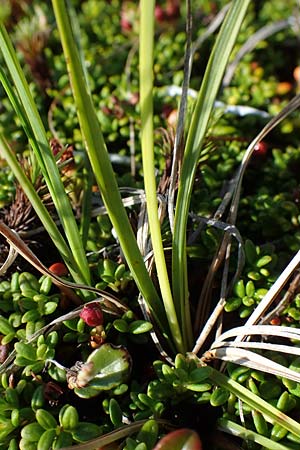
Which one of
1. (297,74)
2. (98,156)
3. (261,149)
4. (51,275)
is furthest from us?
(297,74)

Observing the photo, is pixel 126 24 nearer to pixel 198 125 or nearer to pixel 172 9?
pixel 172 9

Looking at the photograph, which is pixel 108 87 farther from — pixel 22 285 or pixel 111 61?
pixel 22 285

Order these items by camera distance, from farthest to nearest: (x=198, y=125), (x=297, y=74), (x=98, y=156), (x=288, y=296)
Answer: (x=297, y=74) → (x=288, y=296) → (x=198, y=125) → (x=98, y=156)

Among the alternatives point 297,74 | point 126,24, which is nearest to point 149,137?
point 297,74

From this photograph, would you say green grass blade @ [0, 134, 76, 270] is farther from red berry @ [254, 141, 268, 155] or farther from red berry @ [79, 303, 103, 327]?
red berry @ [254, 141, 268, 155]

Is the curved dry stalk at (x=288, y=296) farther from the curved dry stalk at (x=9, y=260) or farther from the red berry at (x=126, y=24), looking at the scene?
the red berry at (x=126, y=24)

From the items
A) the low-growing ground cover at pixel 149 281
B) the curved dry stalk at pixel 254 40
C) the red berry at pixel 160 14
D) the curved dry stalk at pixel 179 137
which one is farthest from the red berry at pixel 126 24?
the curved dry stalk at pixel 179 137

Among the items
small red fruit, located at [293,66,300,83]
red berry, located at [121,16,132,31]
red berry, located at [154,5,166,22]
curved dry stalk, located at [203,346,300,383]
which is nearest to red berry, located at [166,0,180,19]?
red berry, located at [154,5,166,22]
